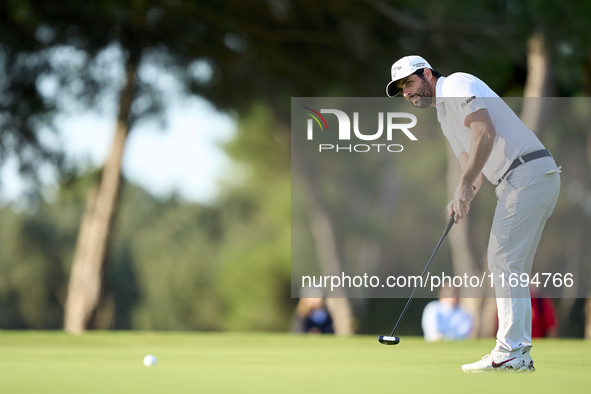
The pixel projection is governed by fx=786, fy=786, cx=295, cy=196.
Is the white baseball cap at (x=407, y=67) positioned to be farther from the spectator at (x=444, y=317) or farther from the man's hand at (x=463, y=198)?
the spectator at (x=444, y=317)

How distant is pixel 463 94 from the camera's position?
3.93 m

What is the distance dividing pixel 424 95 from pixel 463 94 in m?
0.39

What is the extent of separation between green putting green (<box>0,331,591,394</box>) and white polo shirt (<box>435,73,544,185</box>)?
1.06 metres

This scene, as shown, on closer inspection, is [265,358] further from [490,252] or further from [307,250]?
[307,250]

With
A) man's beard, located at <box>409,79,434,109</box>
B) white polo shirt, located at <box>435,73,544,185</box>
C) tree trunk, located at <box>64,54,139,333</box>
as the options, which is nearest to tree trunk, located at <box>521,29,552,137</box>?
tree trunk, located at <box>64,54,139,333</box>

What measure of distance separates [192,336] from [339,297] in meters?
11.5

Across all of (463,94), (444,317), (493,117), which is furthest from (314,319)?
(463,94)

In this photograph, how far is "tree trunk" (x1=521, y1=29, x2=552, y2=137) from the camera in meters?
11.7

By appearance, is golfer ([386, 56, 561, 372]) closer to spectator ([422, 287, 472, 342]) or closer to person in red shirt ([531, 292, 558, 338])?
person in red shirt ([531, 292, 558, 338])

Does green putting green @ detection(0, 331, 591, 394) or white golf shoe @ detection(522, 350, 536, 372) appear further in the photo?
white golf shoe @ detection(522, 350, 536, 372)

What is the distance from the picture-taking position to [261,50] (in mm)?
12945

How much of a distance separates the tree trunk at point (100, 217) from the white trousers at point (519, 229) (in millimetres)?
10230

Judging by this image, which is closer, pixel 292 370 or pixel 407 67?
pixel 292 370

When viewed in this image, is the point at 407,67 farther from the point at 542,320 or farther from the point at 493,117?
the point at 542,320
